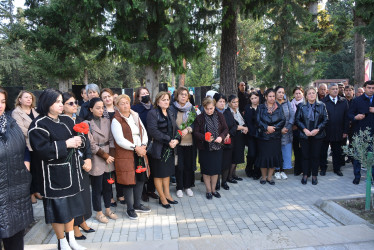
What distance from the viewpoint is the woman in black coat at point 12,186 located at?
2730 millimetres

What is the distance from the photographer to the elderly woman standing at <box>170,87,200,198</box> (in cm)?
553

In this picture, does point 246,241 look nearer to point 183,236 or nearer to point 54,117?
point 183,236

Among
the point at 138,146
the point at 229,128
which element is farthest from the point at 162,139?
the point at 229,128

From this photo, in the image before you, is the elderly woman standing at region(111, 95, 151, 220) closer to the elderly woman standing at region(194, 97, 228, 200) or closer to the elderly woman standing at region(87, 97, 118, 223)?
the elderly woman standing at region(87, 97, 118, 223)

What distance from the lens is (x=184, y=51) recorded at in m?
8.93

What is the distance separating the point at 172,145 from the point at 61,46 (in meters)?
13.0

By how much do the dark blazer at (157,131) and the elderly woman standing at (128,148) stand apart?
27 cm

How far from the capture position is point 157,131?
5.07m

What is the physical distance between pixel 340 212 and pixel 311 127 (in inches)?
86.4

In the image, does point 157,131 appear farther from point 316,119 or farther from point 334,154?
point 334,154

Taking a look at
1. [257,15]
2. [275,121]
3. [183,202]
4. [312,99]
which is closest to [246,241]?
[183,202]

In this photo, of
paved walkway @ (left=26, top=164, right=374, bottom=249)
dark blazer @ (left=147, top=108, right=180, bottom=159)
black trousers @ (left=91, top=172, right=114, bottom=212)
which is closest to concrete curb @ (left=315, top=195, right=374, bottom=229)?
paved walkway @ (left=26, top=164, right=374, bottom=249)

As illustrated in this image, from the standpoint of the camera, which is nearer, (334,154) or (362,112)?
(362,112)

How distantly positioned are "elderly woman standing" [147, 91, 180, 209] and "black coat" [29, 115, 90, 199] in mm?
1818
